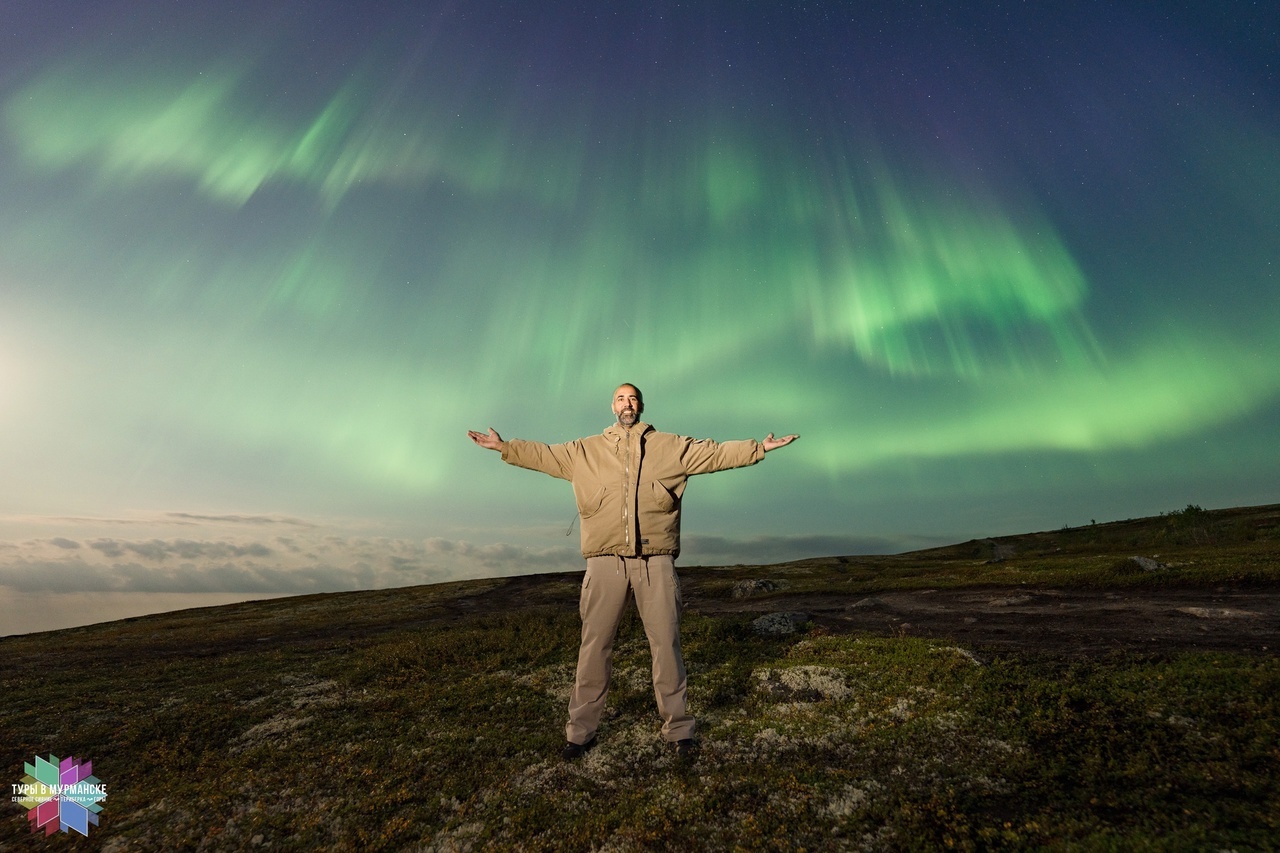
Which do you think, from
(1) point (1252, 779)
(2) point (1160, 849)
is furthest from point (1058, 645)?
(2) point (1160, 849)

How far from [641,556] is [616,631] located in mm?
1200

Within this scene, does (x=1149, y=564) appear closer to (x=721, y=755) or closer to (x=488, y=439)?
(x=721, y=755)

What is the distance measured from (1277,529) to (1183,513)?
14181mm

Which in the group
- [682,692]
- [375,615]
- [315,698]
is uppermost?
[682,692]

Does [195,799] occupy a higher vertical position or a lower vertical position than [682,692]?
lower

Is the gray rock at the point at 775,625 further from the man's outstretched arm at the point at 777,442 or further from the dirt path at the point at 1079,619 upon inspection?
the man's outstretched arm at the point at 777,442

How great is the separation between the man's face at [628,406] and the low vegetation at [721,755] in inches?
206

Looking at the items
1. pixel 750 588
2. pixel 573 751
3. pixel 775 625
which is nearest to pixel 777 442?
pixel 573 751

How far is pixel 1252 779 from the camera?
7086mm

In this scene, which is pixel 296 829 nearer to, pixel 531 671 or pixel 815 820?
pixel 815 820

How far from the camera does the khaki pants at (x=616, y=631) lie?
928 centimetres

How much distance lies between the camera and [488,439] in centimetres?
1011

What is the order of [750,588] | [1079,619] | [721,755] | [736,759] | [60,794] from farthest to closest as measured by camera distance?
[750,588] < [1079,619] < [60,794] < [721,755] < [736,759]

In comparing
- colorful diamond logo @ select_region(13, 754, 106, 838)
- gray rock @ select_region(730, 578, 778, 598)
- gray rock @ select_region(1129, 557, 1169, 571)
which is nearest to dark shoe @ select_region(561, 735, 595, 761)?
colorful diamond logo @ select_region(13, 754, 106, 838)
